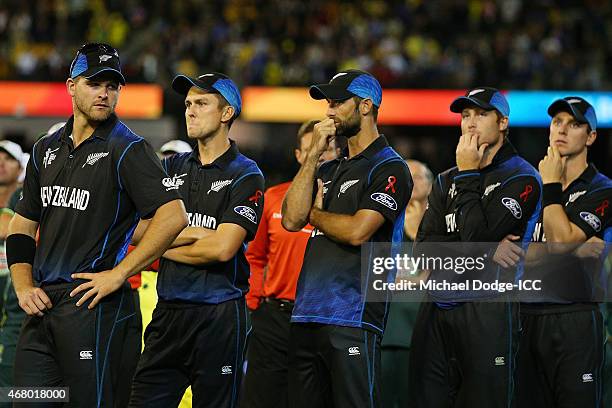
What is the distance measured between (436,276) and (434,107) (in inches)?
525

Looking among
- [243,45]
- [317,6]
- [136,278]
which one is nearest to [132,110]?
[243,45]

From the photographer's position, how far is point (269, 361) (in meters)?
7.41

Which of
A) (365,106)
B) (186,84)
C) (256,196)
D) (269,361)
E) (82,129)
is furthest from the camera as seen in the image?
(269,361)

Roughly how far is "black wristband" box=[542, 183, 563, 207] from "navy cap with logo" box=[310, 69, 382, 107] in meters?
1.45

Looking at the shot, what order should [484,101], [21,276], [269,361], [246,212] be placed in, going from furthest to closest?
[269,361]
[484,101]
[246,212]
[21,276]

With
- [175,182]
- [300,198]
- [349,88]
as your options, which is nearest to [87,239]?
[175,182]

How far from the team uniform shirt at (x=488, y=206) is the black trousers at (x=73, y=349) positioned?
2.13m

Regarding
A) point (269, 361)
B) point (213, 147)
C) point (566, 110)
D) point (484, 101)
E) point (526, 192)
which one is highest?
point (566, 110)

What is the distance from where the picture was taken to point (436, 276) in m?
6.36

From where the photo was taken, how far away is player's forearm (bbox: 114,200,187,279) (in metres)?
5.17

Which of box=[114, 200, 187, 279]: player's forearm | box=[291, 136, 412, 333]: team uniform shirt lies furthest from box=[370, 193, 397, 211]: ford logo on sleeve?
box=[114, 200, 187, 279]: player's forearm

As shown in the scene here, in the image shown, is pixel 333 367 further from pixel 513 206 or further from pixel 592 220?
pixel 592 220

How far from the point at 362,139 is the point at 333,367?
138 centimetres

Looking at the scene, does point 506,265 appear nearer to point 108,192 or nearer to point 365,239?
point 365,239
